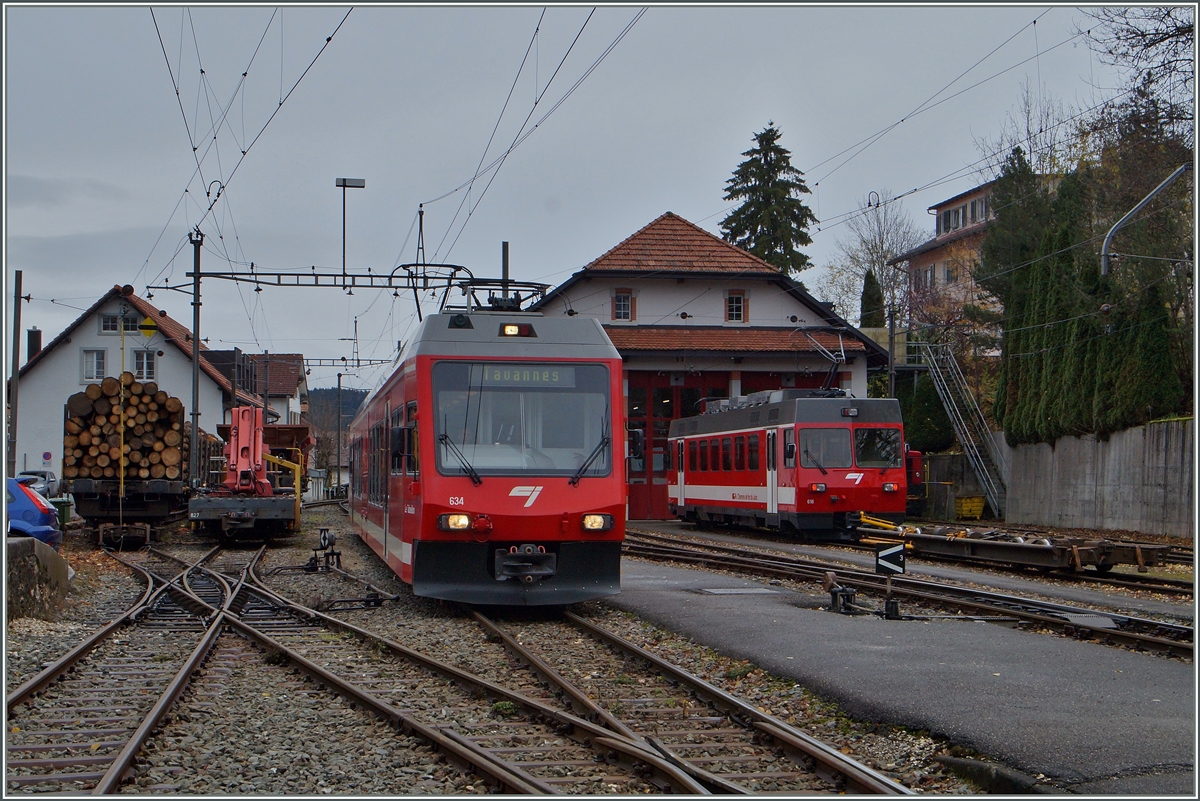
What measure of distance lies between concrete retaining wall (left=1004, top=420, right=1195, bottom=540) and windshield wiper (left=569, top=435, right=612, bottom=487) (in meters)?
15.9

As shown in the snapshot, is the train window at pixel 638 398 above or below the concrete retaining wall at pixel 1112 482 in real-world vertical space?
above

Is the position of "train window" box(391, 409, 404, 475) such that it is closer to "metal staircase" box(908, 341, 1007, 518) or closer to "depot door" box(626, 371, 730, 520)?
"metal staircase" box(908, 341, 1007, 518)

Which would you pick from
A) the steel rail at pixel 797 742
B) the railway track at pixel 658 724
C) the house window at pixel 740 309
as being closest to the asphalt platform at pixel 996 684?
the steel rail at pixel 797 742

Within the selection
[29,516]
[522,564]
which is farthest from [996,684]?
[29,516]

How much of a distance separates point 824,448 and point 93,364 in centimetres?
4121

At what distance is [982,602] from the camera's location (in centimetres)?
1298

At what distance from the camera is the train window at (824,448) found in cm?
2434

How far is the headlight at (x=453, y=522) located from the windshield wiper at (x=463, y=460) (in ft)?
1.24

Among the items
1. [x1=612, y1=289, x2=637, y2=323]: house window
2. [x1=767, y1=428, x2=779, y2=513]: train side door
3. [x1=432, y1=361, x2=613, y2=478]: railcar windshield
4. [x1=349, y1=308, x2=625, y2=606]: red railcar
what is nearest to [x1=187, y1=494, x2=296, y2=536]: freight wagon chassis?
[x1=767, y1=428, x2=779, y2=513]: train side door

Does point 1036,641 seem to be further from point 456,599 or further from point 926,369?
point 926,369

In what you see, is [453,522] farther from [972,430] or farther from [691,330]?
[972,430]

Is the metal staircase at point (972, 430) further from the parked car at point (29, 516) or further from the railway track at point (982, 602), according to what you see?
the parked car at point (29, 516)

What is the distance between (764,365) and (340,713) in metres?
33.4

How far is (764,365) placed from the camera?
131 ft
